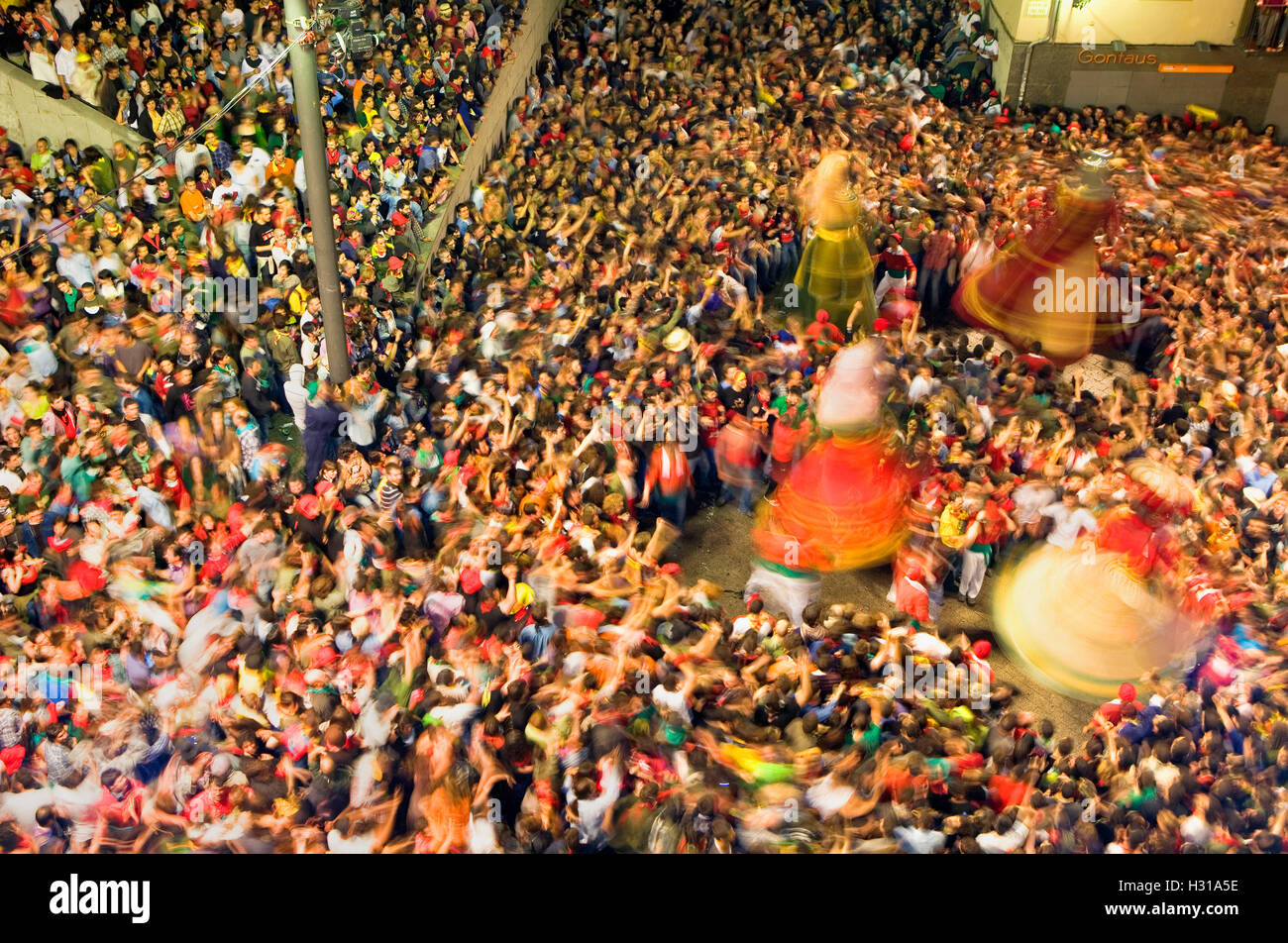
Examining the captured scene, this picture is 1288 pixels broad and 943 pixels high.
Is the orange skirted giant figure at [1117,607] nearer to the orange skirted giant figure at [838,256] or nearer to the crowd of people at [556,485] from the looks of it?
the crowd of people at [556,485]

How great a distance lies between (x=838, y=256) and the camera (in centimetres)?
1252

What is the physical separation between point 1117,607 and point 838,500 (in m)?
2.14

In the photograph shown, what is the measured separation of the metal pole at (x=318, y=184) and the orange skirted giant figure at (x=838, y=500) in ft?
12.4

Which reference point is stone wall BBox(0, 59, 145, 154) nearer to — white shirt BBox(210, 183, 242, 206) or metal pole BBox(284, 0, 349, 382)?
white shirt BBox(210, 183, 242, 206)

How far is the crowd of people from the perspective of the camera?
22.2ft

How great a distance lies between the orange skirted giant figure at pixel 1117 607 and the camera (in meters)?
8.39

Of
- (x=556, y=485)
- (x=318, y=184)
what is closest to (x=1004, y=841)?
(x=556, y=485)

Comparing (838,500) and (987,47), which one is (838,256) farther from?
(987,47)

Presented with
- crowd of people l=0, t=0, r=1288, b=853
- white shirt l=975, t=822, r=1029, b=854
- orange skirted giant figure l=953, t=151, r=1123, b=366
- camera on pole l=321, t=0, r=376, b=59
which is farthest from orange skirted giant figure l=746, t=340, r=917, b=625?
camera on pole l=321, t=0, r=376, b=59

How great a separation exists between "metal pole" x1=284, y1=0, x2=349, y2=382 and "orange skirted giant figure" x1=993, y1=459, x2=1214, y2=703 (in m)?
5.80

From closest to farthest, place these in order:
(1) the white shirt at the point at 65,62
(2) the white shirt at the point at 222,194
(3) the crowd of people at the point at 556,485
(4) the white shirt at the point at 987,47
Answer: (3) the crowd of people at the point at 556,485 → (2) the white shirt at the point at 222,194 → (1) the white shirt at the point at 65,62 → (4) the white shirt at the point at 987,47

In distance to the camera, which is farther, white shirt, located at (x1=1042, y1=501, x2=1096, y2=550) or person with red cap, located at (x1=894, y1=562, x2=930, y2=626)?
white shirt, located at (x1=1042, y1=501, x2=1096, y2=550)

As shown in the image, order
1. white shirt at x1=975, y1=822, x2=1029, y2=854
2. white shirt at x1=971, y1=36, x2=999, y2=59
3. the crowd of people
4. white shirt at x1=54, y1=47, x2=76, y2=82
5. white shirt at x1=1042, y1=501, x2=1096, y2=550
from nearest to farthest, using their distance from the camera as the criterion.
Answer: white shirt at x1=975, y1=822, x2=1029, y2=854
the crowd of people
white shirt at x1=1042, y1=501, x2=1096, y2=550
white shirt at x1=54, y1=47, x2=76, y2=82
white shirt at x1=971, y1=36, x2=999, y2=59

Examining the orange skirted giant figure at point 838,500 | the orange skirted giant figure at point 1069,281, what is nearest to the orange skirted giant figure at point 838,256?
the orange skirted giant figure at point 1069,281
